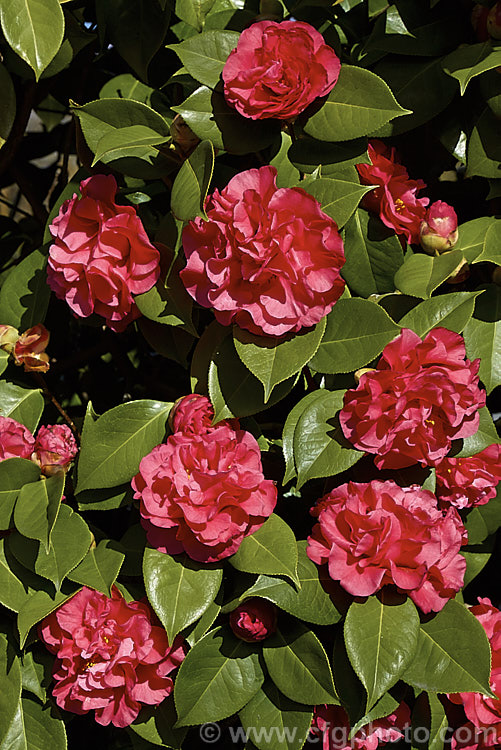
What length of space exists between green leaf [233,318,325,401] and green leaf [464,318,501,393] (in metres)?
0.27

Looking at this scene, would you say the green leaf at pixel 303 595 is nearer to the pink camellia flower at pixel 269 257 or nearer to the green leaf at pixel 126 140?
the pink camellia flower at pixel 269 257

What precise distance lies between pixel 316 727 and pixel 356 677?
0.43 ft

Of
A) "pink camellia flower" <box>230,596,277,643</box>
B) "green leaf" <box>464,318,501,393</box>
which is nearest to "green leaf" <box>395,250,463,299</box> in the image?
"green leaf" <box>464,318,501,393</box>

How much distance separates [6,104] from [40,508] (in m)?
0.62

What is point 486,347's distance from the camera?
105 cm

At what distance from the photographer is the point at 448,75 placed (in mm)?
1085

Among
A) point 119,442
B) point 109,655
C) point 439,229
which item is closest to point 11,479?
point 119,442

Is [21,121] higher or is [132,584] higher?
[21,121]

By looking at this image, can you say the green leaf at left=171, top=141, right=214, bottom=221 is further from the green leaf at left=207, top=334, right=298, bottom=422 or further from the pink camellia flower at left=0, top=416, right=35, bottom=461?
the pink camellia flower at left=0, top=416, right=35, bottom=461

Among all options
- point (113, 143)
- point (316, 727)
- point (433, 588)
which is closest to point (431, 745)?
point (316, 727)

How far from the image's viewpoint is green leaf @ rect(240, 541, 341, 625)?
92cm

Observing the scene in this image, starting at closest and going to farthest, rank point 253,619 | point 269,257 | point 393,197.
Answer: point 269,257 → point 253,619 → point 393,197

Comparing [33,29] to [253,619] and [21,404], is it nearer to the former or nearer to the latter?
[21,404]

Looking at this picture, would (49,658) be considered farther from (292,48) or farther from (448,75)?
(448,75)
